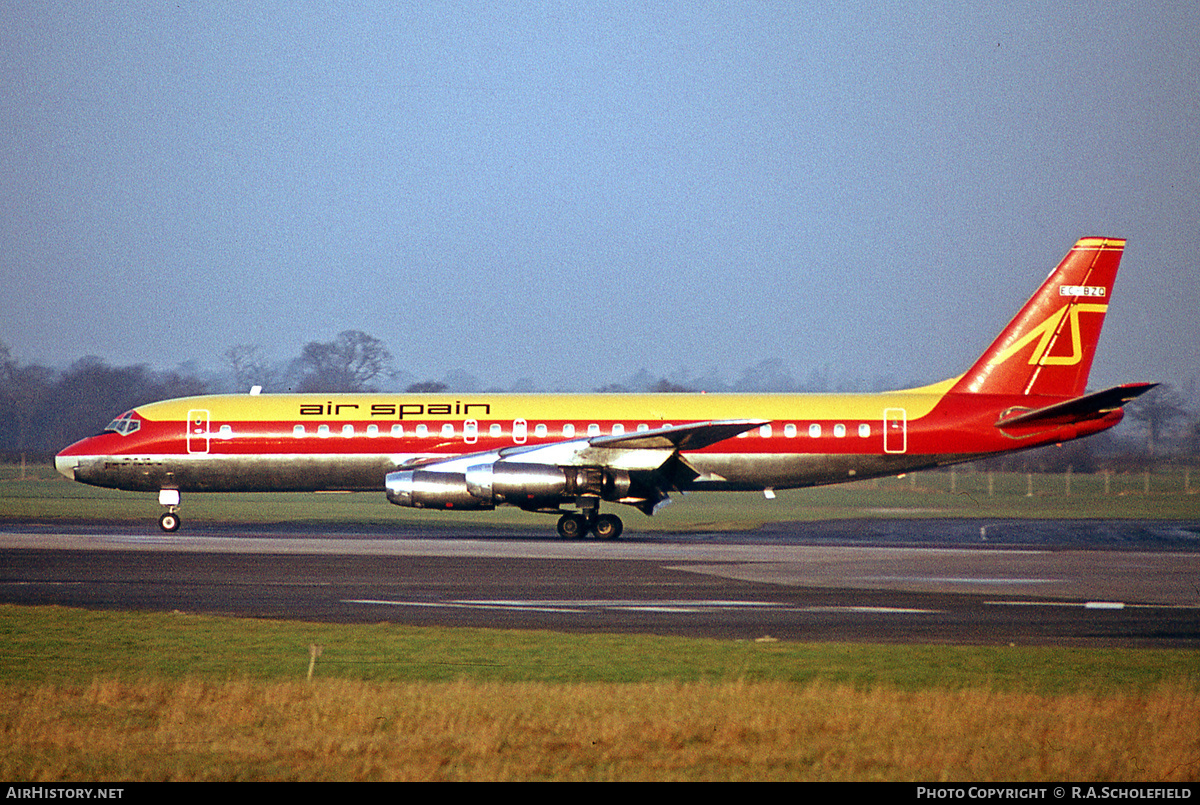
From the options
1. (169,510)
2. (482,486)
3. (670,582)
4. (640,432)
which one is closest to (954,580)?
(670,582)

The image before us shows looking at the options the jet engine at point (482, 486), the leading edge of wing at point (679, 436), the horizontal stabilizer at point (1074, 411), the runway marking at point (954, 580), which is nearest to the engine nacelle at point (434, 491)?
the jet engine at point (482, 486)

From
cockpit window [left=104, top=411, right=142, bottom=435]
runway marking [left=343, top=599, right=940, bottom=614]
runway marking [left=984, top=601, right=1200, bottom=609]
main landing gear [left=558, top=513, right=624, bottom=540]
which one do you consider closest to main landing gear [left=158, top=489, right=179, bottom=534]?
cockpit window [left=104, top=411, right=142, bottom=435]

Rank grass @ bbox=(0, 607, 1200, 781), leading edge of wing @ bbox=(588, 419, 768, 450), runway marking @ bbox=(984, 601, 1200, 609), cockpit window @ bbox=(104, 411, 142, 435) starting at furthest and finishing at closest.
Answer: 1. cockpit window @ bbox=(104, 411, 142, 435)
2. leading edge of wing @ bbox=(588, 419, 768, 450)
3. runway marking @ bbox=(984, 601, 1200, 609)
4. grass @ bbox=(0, 607, 1200, 781)

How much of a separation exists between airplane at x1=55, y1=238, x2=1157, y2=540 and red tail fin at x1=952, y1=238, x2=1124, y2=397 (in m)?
A: 0.04

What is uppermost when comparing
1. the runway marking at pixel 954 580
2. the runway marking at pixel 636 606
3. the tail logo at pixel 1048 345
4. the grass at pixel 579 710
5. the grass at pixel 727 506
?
the tail logo at pixel 1048 345

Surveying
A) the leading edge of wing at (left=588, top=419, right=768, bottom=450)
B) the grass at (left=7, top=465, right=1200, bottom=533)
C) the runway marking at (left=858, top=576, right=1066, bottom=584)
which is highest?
the leading edge of wing at (left=588, top=419, right=768, bottom=450)

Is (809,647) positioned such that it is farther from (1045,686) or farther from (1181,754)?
(1181,754)

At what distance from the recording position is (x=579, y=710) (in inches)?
380

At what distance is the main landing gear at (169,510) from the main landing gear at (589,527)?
1084 centimetres

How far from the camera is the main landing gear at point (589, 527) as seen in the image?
100 feet

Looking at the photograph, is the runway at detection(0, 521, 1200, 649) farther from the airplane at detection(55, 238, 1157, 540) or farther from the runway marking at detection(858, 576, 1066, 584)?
the airplane at detection(55, 238, 1157, 540)

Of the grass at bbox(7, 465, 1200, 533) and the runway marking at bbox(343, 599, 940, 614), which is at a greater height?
the runway marking at bbox(343, 599, 940, 614)

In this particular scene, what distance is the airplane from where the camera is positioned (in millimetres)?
30766

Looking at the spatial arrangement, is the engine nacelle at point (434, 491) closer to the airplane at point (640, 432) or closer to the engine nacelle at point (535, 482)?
the engine nacelle at point (535, 482)
